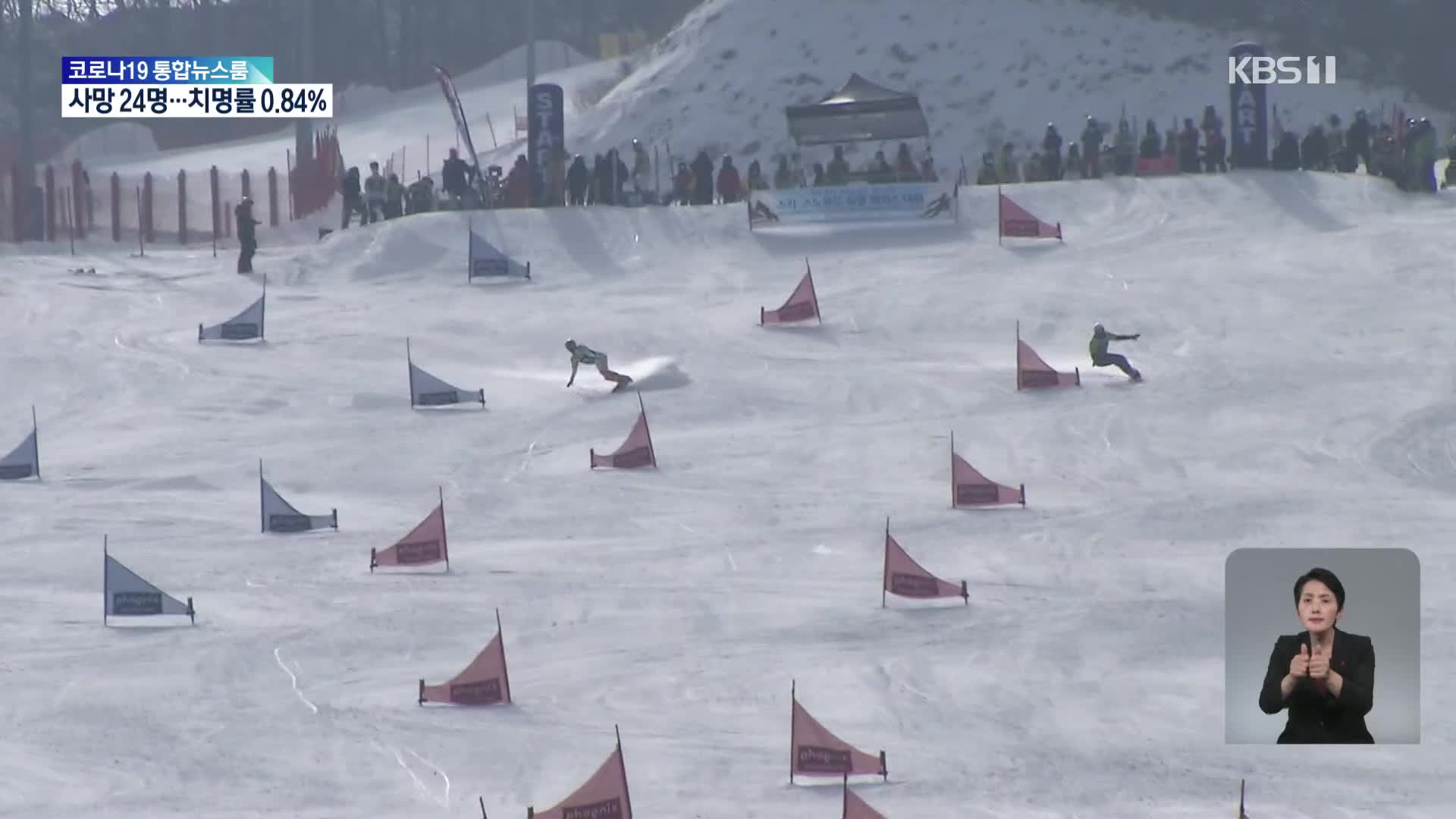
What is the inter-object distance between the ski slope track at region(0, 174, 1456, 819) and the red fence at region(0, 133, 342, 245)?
2.57 metres

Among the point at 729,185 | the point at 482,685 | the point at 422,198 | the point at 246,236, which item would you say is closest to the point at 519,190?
the point at 422,198

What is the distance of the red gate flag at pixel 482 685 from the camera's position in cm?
1416

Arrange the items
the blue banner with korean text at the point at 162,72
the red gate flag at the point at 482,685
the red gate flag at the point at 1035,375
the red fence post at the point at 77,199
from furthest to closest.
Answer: the blue banner with korean text at the point at 162,72, the red fence post at the point at 77,199, the red gate flag at the point at 1035,375, the red gate flag at the point at 482,685

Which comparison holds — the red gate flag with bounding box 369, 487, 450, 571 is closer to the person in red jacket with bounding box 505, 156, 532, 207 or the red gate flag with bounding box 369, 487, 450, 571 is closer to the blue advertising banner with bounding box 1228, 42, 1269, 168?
the person in red jacket with bounding box 505, 156, 532, 207

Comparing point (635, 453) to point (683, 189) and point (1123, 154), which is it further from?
point (1123, 154)

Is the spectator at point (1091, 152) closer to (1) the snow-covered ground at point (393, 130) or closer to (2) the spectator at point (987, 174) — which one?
(2) the spectator at point (987, 174)

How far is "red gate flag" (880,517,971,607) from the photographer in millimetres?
16109

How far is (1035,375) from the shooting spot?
22.7 m

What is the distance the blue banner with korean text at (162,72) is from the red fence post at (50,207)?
15.9m

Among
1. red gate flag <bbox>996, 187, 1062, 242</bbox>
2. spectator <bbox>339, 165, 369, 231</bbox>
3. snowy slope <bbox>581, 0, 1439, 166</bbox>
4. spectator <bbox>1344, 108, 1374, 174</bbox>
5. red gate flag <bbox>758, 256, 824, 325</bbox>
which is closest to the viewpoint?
red gate flag <bbox>758, 256, 824, 325</bbox>

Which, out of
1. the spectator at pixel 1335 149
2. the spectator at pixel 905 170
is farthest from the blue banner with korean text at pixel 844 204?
the spectator at pixel 1335 149

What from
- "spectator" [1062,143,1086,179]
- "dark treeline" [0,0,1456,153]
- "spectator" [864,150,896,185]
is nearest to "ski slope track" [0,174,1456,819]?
"spectator" [1062,143,1086,179]

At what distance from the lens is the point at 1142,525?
18.2 m

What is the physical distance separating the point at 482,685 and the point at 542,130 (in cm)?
1920
